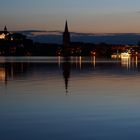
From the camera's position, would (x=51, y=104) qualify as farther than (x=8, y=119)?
Yes

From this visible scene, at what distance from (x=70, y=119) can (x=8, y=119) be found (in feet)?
4.63

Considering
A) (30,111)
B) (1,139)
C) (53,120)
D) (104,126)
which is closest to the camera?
(1,139)

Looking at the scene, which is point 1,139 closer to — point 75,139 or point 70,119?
point 75,139

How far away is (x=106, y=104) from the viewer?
1268 centimetres

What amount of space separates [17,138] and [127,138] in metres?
1.98

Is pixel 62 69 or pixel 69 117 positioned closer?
pixel 69 117

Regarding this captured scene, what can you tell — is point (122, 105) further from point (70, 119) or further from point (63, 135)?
point (63, 135)

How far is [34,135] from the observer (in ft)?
26.4

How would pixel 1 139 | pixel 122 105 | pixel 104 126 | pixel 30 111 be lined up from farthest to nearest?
pixel 122 105
pixel 30 111
pixel 104 126
pixel 1 139

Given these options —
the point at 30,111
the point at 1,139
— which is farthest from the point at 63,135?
the point at 30,111

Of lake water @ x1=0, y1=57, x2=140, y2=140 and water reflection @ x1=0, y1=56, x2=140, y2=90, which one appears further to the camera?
water reflection @ x1=0, y1=56, x2=140, y2=90

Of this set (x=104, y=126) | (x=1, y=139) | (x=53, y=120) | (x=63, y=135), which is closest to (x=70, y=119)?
(x=53, y=120)

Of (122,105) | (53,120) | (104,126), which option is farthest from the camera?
(122,105)

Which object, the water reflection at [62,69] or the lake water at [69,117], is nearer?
the lake water at [69,117]
